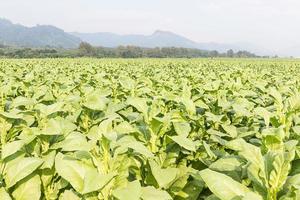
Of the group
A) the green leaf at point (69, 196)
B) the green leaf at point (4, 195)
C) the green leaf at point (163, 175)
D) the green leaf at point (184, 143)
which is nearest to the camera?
the green leaf at point (4, 195)

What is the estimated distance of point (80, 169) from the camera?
1804 millimetres

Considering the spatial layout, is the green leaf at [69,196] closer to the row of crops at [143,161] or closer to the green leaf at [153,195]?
the row of crops at [143,161]

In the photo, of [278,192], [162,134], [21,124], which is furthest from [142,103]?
[278,192]

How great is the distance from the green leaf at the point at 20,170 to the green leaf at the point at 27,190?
90 millimetres

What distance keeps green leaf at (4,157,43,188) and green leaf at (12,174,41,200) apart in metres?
0.09

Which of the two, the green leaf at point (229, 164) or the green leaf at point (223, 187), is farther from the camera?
the green leaf at point (229, 164)

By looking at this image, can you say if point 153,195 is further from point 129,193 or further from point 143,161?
point 143,161

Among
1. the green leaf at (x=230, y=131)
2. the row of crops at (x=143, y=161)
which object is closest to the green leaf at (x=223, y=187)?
the row of crops at (x=143, y=161)

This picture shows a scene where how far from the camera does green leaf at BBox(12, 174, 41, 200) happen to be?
6.27ft

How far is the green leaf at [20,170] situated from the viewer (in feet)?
5.96

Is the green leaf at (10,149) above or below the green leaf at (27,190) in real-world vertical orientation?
above

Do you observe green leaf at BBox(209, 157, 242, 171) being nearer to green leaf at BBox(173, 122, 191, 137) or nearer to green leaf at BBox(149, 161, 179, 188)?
green leaf at BBox(149, 161, 179, 188)

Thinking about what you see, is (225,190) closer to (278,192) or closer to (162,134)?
(278,192)

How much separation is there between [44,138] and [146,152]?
28.9 inches
